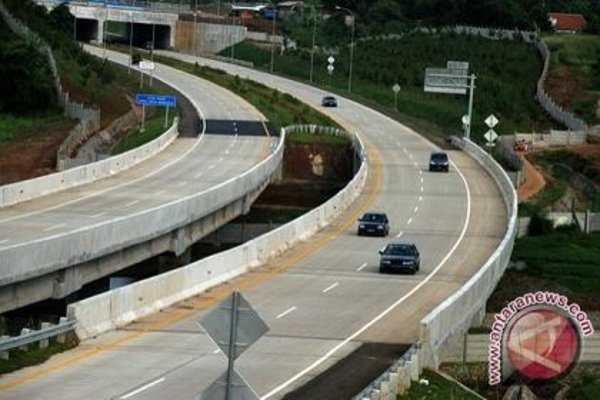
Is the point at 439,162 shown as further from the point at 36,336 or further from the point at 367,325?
the point at 36,336

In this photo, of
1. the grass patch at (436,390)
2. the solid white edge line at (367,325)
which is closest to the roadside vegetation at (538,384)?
the grass patch at (436,390)

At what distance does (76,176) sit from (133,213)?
997cm

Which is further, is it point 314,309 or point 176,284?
point 314,309

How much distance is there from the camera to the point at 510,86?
154000 millimetres

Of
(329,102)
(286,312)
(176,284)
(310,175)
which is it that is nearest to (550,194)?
(310,175)

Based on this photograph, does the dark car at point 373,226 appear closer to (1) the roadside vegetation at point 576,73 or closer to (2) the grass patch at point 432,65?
(2) the grass patch at point 432,65

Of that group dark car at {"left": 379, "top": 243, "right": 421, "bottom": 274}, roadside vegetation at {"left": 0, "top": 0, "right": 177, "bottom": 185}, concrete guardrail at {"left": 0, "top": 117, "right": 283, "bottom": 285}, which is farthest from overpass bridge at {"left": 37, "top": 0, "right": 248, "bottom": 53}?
dark car at {"left": 379, "top": 243, "right": 421, "bottom": 274}

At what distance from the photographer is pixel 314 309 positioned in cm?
4697

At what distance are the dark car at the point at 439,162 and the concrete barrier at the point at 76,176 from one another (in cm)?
1499

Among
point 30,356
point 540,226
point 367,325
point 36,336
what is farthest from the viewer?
point 540,226

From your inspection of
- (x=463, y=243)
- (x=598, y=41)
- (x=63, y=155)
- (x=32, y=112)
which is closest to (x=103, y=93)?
(x=32, y=112)

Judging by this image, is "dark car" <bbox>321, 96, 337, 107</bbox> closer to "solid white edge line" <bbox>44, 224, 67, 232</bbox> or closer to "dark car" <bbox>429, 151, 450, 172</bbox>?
"dark car" <bbox>429, 151, 450, 172</bbox>

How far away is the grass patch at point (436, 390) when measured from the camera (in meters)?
34.4

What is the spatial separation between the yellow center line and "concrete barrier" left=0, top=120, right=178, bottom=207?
1155 cm
